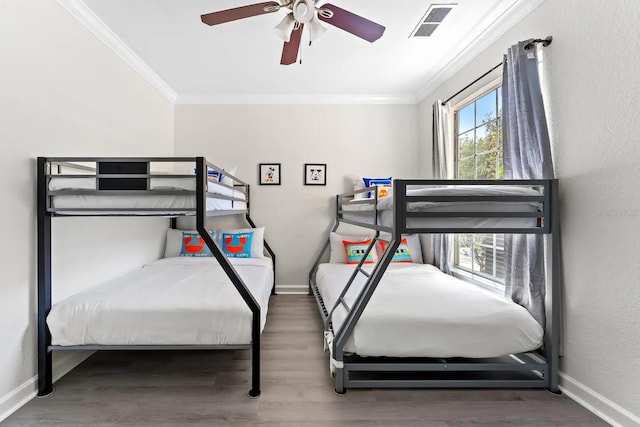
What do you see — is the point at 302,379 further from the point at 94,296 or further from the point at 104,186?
the point at 104,186

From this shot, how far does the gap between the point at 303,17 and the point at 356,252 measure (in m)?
2.32

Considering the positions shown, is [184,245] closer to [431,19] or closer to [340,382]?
[340,382]

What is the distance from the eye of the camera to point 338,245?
11.2 feet

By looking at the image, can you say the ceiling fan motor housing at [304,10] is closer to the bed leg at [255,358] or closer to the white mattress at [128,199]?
the white mattress at [128,199]

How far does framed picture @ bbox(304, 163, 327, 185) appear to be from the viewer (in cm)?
361

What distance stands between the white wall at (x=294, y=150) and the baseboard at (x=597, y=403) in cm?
249

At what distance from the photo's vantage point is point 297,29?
1792 millimetres

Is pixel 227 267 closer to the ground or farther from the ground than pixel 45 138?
closer to the ground

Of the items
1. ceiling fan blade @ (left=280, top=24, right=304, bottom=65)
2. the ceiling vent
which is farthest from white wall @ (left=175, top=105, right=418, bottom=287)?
ceiling fan blade @ (left=280, top=24, right=304, bottom=65)

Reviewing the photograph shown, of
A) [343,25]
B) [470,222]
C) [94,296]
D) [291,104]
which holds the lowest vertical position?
[94,296]

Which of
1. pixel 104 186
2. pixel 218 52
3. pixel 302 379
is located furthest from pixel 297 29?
pixel 302 379

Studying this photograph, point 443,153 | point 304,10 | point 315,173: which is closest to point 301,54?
point 304,10

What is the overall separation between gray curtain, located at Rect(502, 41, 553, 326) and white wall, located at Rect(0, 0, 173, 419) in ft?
9.37

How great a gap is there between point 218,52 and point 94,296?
2.11m
